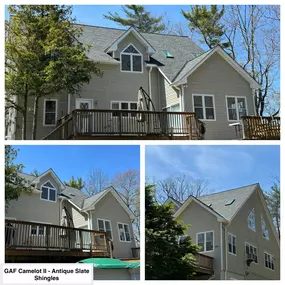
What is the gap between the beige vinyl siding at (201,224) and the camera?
9188 millimetres

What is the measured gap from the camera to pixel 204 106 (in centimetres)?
1320

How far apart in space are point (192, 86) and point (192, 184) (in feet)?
15.3

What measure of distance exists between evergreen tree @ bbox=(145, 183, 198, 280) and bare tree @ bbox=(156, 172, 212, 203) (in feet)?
0.69

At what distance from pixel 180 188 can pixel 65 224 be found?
9.38 feet

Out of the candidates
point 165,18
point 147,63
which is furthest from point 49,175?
point 165,18

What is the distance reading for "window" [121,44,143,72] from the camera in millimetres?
13469

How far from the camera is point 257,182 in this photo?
31.9ft

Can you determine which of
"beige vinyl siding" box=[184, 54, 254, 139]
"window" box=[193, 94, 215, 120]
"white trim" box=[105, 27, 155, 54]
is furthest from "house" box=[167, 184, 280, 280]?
"white trim" box=[105, 27, 155, 54]

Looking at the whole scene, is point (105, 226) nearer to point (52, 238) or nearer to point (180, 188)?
point (52, 238)

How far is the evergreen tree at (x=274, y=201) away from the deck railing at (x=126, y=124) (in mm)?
2750

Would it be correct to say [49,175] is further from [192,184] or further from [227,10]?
[227,10]

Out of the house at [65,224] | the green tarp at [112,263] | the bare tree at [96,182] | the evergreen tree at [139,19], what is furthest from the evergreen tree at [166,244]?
the evergreen tree at [139,19]

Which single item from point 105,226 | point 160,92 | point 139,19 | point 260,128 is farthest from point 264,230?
point 139,19

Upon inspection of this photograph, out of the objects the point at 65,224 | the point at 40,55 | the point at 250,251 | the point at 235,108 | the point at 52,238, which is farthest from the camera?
the point at 235,108
